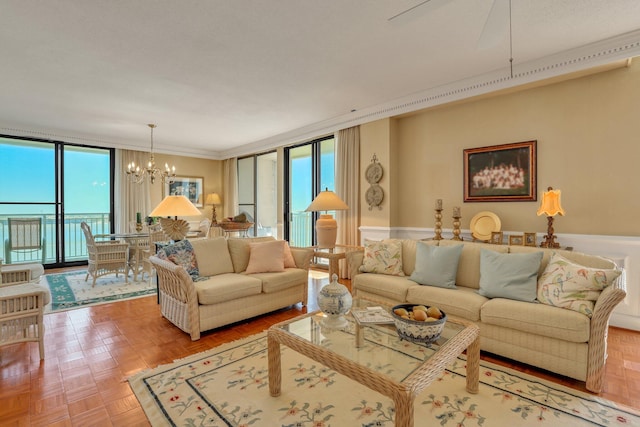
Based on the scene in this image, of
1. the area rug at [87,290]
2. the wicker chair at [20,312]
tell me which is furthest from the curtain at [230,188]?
the wicker chair at [20,312]

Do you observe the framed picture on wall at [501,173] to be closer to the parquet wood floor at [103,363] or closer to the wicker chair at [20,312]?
the parquet wood floor at [103,363]

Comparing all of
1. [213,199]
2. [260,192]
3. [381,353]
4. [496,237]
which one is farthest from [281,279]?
[213,199]

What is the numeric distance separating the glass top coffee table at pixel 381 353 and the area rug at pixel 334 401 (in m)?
0.12

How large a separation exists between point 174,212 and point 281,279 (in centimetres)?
136

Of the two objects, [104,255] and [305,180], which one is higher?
[305,180]

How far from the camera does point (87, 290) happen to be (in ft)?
15.1

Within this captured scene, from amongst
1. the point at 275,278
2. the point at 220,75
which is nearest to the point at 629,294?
the point at 275,278

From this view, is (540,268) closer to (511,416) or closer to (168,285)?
(511,416)

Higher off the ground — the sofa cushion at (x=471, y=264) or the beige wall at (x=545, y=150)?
the beige wall at (x=545, y=150)

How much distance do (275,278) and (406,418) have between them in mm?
2313

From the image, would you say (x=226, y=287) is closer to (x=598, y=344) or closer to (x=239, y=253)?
(x=239, y=253)

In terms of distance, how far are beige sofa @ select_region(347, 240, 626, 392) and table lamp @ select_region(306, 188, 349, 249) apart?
1.27 m

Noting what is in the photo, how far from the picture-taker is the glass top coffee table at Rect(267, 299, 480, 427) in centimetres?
143

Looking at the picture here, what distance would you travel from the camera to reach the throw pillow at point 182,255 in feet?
10.4
